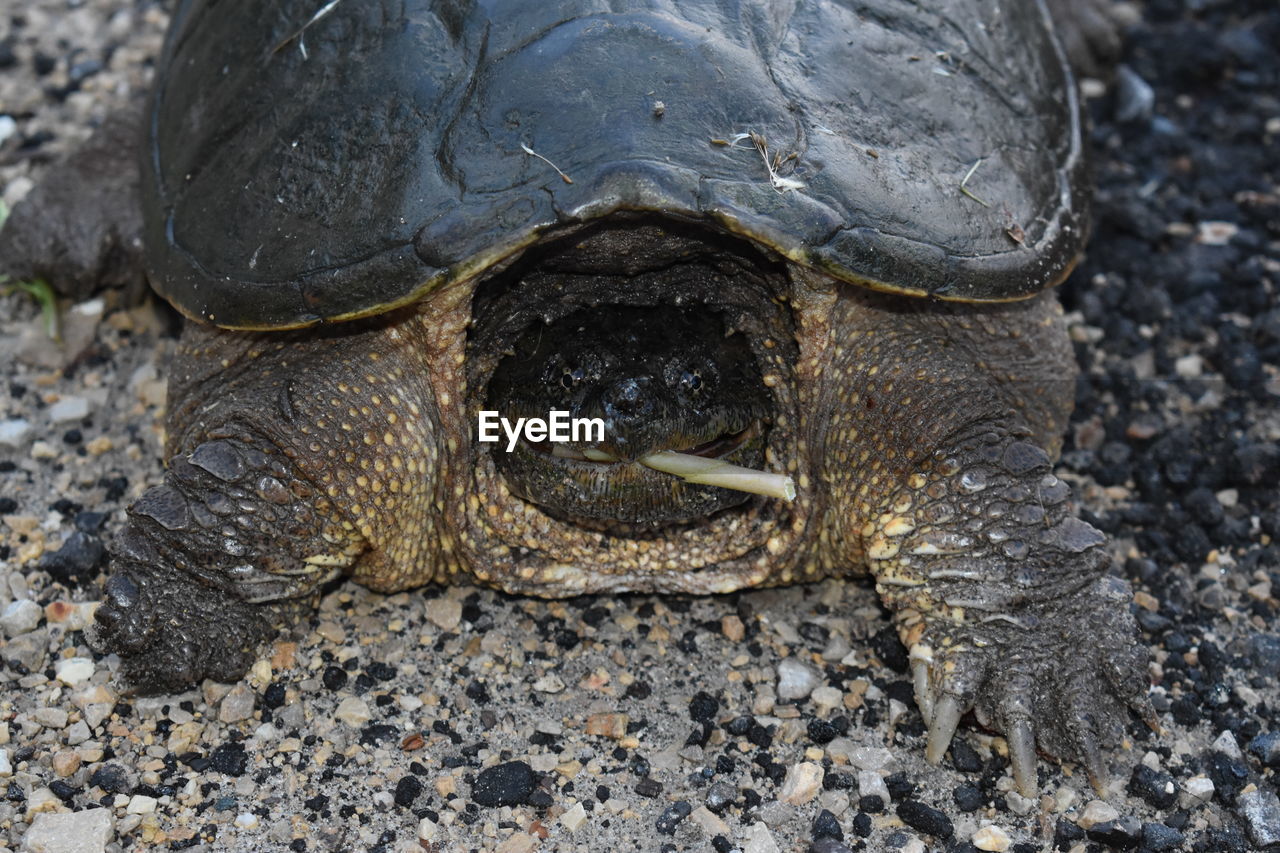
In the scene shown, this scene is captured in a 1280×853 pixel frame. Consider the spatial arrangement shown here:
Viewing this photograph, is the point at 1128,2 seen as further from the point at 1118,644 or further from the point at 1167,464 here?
the point at 1118,644

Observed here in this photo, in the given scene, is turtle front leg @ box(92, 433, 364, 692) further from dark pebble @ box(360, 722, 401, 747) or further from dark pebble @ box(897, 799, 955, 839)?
dark pebble @ box(897, 799, 955, 839)

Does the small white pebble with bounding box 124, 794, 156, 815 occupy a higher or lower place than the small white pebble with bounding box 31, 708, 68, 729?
lower

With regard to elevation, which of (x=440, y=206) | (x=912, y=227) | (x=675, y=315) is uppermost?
(x=440, y=206)

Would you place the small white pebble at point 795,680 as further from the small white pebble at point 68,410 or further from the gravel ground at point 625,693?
the small white pebble at point 68,410

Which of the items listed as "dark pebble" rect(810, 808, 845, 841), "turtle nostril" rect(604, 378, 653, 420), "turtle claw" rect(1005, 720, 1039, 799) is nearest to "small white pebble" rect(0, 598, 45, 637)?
"turtle nostril" rect(604, 378, 653, 420)

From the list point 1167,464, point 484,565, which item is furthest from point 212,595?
point 1167,464

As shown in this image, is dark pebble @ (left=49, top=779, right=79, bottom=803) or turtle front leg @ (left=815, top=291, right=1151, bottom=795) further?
turtle front leg @ (left=815, top=291, right=1151, bottom=795)

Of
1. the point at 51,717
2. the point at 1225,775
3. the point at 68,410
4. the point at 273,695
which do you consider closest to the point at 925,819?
the point at 1225,775
